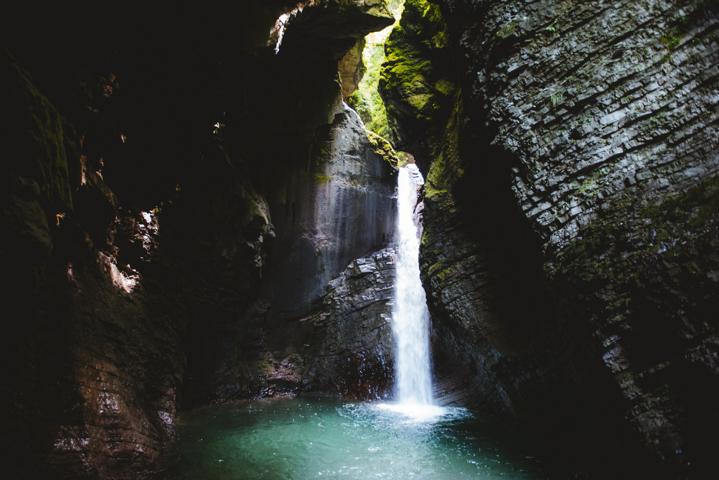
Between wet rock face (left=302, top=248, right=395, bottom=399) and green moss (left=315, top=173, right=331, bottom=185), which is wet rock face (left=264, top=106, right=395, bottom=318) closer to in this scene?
green moss (left=315, top=173, right=331, bottom=185)

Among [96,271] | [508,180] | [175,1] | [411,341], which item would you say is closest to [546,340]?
[508,180]

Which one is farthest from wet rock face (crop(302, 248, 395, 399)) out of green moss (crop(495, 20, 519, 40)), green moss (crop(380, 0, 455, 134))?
green moss (crop(495, 20, 519, 40))

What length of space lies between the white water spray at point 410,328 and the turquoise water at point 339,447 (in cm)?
172

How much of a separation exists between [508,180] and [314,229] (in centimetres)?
1014

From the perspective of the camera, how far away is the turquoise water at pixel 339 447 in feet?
23.4

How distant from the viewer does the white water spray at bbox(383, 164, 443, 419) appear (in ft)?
46.0

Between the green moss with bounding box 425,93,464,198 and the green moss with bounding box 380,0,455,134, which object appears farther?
the green moss with bounding box 380,0,455,134

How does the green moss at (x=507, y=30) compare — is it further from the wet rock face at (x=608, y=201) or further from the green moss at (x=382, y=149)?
the green moss at (x=382, y=149)

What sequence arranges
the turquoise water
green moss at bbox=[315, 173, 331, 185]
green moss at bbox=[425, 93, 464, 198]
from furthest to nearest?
green moss at bbox=[315, 173, 331, 185]
green moss at bbox=[425, 93, 464, 198]
the turquoise water

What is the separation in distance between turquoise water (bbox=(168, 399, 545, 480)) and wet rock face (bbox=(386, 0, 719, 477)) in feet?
5.62

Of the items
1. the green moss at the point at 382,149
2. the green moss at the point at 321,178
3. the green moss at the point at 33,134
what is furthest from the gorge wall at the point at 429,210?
the green moss at the point at 382,149

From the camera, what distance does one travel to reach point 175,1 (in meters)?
6.71

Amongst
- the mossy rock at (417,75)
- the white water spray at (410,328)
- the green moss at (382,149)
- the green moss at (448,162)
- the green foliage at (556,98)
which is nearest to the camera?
the green foliage at (556,98)

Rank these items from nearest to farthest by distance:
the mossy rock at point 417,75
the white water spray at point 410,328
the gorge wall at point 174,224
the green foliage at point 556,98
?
1. the gorge wall at point 174,224
2. the green foliage at point 556,98
3. the mossy rock at point 417,75
4. the white water spray at point 410,328
